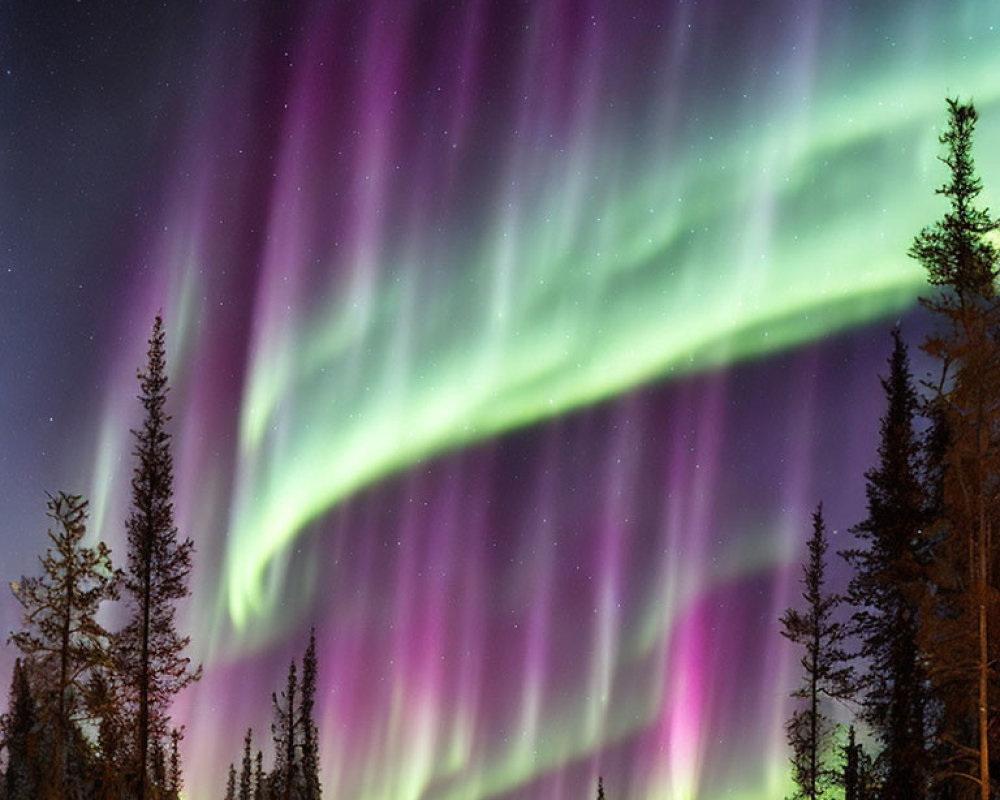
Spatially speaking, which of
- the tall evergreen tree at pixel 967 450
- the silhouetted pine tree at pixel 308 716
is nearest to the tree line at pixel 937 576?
the tall evergreen tree at pixel 967 450

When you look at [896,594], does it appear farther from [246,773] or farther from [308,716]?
[246,773]

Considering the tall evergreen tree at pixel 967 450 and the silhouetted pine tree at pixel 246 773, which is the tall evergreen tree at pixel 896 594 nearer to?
the tall evergreen tree at pixel 967 450

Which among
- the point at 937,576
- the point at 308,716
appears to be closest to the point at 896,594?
the point at 937,576

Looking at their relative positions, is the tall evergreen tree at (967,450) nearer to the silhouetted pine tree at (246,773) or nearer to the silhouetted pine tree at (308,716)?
the silhouetted pine tree at (308,716)

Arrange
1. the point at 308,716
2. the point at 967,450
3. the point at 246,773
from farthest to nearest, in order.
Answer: the point at 246,773
the point at 308,716
the point at 967,450

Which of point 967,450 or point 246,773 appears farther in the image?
point 246,773

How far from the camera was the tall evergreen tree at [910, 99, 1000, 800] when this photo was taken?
23.0m

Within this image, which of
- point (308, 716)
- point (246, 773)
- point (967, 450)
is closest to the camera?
point (967, 450)

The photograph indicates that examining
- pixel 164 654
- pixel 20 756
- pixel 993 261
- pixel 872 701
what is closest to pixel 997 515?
pixel 993 261

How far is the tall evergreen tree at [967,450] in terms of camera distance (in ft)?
75.3

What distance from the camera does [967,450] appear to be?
23.5 meters

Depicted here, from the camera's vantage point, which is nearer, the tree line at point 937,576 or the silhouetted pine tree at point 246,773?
the tree line at point 937,576

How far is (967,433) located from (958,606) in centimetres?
371

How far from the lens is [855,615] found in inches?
1444
